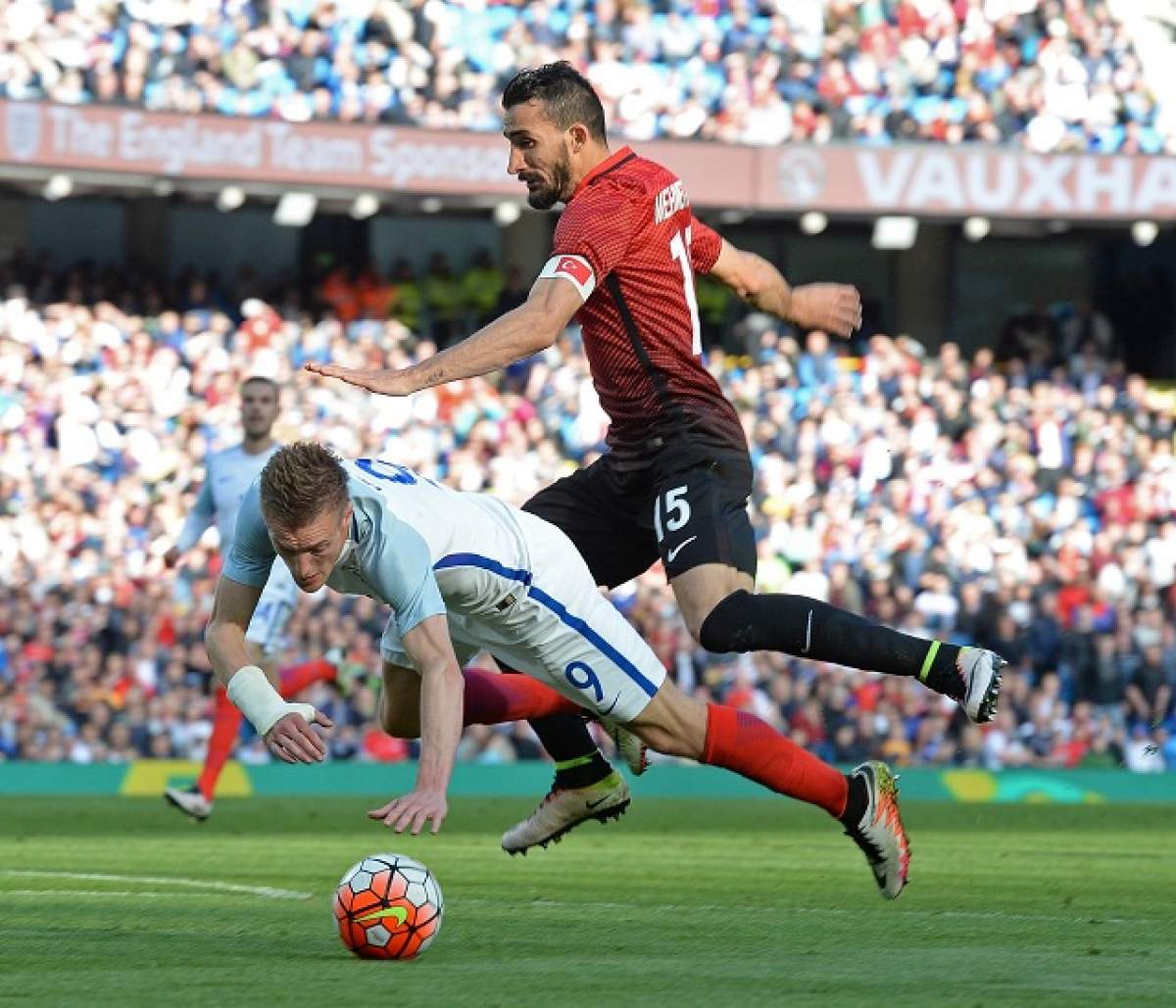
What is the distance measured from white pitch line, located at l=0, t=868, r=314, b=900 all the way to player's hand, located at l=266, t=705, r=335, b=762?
6.73 feet

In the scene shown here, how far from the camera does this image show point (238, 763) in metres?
17.8

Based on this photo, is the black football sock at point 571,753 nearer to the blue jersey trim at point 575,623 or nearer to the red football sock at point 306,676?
the blue jersey trim at point 575,623

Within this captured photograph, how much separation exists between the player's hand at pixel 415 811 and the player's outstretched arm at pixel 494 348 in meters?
1.25

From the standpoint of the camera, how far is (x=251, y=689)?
6.80 m

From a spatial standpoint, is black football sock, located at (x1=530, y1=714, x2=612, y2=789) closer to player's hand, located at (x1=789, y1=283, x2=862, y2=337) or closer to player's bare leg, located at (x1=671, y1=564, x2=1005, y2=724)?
player's bare leg, located at (x1=671, y1=564, x2=1005, y2=724)

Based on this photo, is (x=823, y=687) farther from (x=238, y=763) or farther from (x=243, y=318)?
(x=243, y=318)

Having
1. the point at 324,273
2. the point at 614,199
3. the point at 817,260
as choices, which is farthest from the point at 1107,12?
the point at 614,199

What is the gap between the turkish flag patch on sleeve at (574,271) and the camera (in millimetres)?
7852

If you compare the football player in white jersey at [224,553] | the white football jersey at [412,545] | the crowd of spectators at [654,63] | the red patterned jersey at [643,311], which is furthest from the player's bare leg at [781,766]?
the crowd of spectators at [654,63]

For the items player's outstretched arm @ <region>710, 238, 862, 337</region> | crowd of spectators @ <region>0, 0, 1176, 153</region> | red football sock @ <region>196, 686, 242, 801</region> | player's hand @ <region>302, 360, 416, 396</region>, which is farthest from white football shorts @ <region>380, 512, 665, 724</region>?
crowd of spectators @ <region>0, 0, 1176, 153</region>

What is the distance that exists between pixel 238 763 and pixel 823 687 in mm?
4875

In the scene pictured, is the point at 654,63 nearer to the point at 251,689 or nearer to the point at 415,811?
the point at 251,689

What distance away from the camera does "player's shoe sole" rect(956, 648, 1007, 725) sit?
7.62m

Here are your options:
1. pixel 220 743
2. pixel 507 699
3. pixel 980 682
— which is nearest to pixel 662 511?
pixel 507 699
